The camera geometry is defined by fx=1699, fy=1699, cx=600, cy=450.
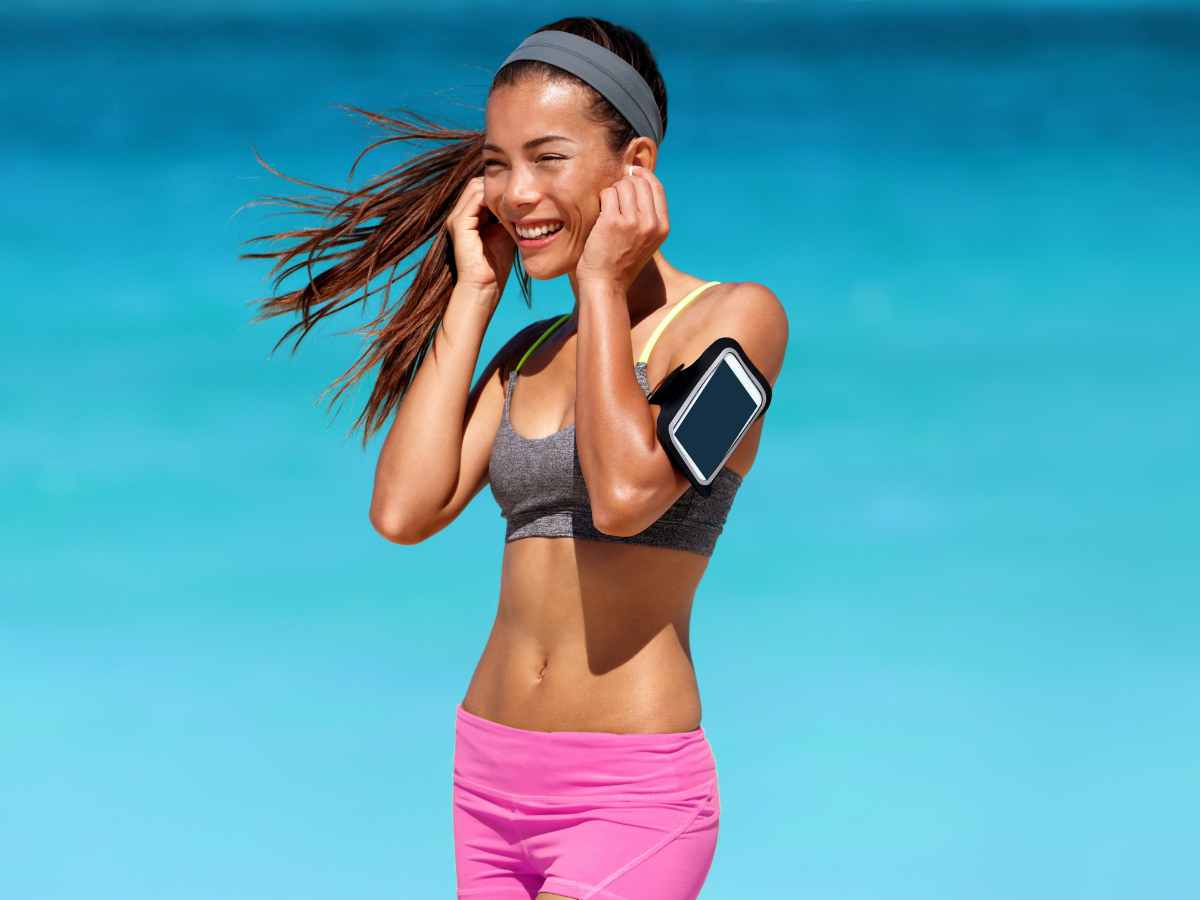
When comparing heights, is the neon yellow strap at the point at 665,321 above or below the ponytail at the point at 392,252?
below

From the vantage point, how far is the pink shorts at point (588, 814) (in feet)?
7.00

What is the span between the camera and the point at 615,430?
206cm

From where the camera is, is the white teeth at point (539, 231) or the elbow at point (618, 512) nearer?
the elbow at point (618, 512)

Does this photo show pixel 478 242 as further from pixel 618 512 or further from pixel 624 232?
pixel 618 512

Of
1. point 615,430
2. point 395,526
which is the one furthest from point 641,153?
point 395,526

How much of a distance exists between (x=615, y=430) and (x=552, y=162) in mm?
422

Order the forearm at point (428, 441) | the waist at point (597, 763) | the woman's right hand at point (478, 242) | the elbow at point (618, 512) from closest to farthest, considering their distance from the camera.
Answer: the elbow at point (618, 512), the waist at point (597, 763), the forearm at point (428, 441), the woman's right hand at point (478, 242)

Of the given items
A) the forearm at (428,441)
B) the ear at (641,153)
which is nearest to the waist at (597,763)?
the forearm at (428,441)

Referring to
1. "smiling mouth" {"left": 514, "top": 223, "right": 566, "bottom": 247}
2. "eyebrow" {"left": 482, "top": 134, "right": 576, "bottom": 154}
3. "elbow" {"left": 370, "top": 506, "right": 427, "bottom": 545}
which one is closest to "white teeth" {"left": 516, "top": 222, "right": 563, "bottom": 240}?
"smiling mouth" {"left": 514, "top": 223, "right": 566, "bottom": 247}

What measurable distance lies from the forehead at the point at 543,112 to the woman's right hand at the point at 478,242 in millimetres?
285

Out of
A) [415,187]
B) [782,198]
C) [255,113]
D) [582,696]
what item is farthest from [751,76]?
[582,696]

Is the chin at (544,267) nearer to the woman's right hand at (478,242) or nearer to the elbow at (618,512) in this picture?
the woman's right hand at (478,242)

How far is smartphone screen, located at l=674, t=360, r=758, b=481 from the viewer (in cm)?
208

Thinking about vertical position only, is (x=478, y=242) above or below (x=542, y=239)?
above
